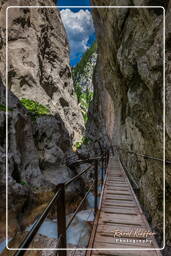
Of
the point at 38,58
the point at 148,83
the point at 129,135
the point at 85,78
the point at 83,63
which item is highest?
the point at 83,63

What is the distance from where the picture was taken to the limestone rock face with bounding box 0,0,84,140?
63.6ft

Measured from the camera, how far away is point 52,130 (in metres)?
11.1

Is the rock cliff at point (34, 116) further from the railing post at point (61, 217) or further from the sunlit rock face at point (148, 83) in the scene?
the sunlit rock face at point (148, 83)

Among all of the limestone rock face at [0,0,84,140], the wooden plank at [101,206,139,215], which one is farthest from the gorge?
the limestone rock face at [0,0,84,140]

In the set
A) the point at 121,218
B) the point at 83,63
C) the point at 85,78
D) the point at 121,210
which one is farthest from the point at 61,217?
the point at 83,63

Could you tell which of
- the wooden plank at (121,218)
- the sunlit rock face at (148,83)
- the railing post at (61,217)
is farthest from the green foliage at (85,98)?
the railing post at (61,217)

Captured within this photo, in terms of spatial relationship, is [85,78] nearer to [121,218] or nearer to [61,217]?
[121,218]

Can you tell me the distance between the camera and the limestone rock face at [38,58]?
19.4 meters

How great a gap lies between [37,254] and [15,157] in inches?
150

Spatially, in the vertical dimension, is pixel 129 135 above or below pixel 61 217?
above

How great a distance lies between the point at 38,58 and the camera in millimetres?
21625

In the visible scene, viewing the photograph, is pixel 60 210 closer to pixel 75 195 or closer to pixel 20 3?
pixel 75 195

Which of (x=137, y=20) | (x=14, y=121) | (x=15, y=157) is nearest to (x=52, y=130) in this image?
(x=14, y=121)

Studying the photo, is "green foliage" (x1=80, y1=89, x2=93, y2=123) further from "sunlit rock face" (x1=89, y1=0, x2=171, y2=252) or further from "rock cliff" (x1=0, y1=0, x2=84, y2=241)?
"sunlit rock face" (x1=89, y1=0, x2=171, y2=252)
